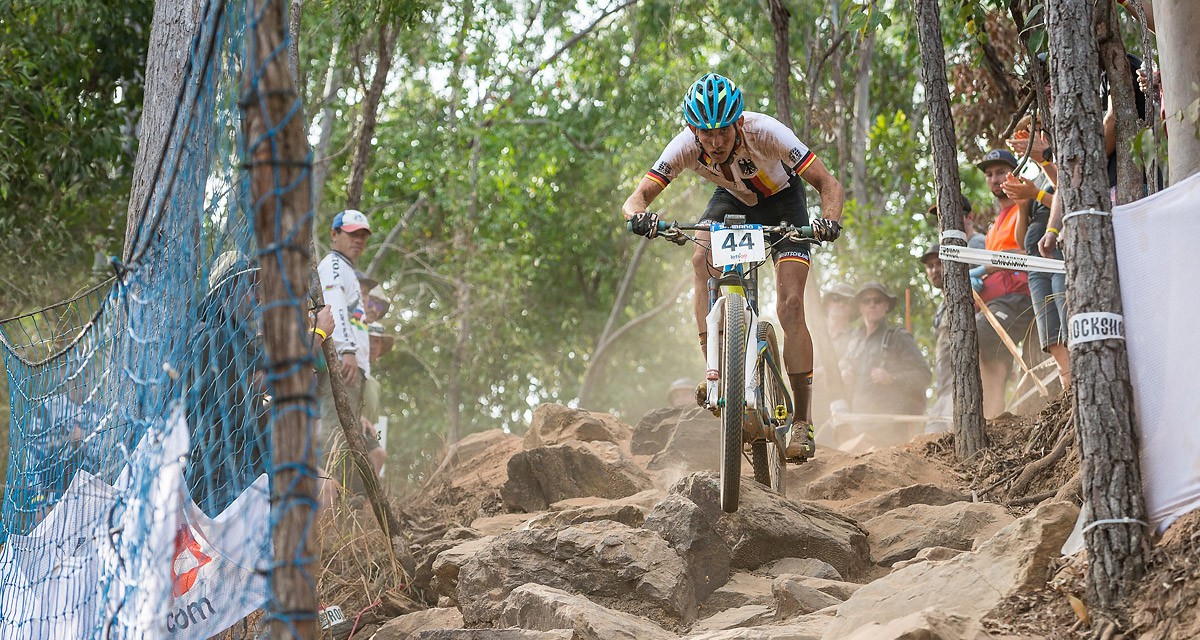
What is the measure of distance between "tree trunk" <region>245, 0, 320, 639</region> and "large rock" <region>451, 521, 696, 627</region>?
2.88m

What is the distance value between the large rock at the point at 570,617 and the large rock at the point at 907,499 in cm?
208

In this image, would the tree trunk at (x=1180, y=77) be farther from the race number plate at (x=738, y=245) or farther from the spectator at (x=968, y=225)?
the spectator at (x=968, y=225)

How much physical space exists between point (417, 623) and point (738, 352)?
205 cm

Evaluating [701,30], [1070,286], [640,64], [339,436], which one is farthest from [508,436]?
[640,64]

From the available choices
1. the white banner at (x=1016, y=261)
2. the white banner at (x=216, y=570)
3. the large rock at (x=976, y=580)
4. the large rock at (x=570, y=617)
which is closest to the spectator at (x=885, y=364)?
the white banner at (x=1016, y=261)

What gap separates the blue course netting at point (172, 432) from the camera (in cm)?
410

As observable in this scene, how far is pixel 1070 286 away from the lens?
4.25 m

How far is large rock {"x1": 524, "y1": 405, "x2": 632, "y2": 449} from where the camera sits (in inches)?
387

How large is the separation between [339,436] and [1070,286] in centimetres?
461

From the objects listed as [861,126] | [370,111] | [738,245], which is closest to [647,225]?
[738,245]

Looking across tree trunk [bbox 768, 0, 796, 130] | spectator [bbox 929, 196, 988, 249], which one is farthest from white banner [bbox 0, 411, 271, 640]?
tree trunk [bbox 768, 0, 796, 130]

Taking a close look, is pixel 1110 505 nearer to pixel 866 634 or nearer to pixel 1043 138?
pixel 866 634

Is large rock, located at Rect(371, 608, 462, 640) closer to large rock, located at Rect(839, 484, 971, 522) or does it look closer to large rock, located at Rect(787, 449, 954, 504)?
Result: large rock, located at Rect(839, 484, 971, 522)

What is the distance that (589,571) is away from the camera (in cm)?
568
